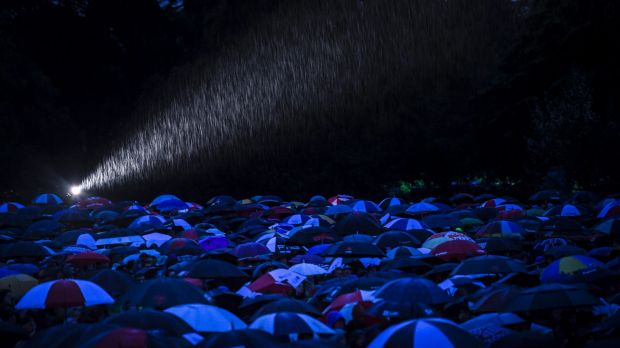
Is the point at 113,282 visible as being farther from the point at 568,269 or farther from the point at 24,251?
the point at 568,269

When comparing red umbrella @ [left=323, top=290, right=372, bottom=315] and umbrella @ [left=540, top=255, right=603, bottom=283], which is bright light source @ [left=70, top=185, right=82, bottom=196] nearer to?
red umbrella @ [left=323, top=290, right=372, bottom=315]

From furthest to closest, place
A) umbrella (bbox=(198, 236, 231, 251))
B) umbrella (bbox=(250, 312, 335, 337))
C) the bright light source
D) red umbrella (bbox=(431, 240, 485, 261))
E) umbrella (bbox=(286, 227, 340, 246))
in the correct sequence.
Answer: the bright light source < umbrella (bbox=(198, 236, 231, 251)) < umbrella (bbox=(286, 227, 340, 246)) < red umbrella (bbox=(431, 240, 485, 261)) < umbrella (bbox=(250, 312, 335, 337))

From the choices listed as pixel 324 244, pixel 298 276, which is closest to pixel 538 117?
pixel 324 244

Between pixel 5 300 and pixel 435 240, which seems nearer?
pixel 5 300

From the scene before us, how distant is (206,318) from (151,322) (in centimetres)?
86

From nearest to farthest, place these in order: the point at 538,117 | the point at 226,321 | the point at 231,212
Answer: the point at 226,321, the point at 231,212, the point at 538,117

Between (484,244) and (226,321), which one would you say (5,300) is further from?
(484,244)

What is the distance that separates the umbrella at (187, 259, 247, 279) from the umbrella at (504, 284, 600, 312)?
16.0ft

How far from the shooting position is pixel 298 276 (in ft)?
37.6

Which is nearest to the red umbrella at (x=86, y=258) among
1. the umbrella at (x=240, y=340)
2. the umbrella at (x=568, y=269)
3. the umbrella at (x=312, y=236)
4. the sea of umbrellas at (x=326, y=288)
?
the sea of umbrellas at (x=326, y=288)

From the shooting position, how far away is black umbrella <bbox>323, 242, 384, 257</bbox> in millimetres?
12992

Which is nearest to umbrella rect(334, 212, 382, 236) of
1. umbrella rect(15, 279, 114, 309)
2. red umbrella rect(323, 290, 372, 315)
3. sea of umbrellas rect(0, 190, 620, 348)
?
sea of umbrellas rect(0, 190, 620, 348)

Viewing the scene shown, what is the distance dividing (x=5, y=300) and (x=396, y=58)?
123ft

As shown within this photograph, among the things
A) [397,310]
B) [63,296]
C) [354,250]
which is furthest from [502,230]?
[63,296]
